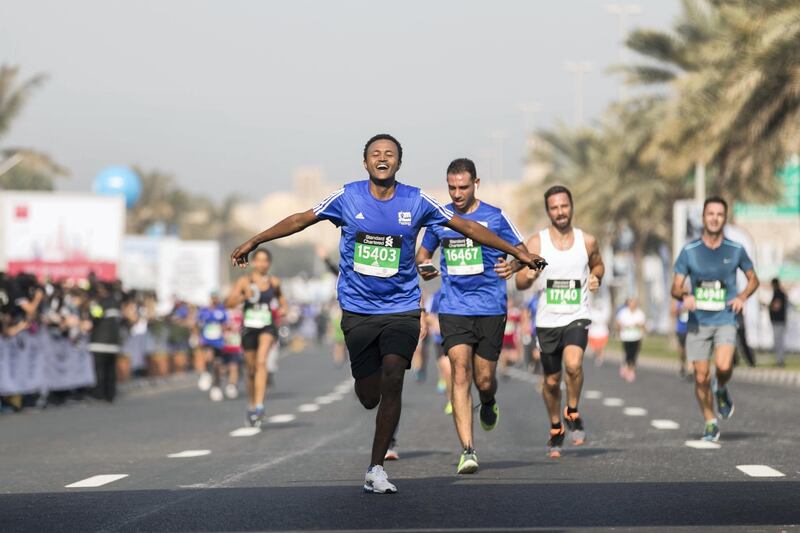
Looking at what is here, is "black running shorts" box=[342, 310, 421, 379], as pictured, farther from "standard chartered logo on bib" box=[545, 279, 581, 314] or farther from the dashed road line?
the dashed road line

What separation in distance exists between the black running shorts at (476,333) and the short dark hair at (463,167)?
1009 millimetres

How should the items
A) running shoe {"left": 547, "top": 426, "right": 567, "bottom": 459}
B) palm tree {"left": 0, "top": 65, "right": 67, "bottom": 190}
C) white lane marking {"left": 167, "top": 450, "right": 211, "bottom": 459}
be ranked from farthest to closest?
palm tree {"left": 0, "top": 65, "right": 67, "bottom": 190} < white lane marking {"left": 167, "top": 450, "right": 211, "bottom": 459} < running shoe {"left": 547, "top": 426, "right": 567, "bottom": 459}

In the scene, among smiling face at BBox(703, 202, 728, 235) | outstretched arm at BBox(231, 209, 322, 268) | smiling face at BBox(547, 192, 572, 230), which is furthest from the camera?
smiling face at BBox(703, 202, 728, 235)

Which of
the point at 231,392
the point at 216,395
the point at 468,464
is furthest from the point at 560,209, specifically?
the point at 231,392

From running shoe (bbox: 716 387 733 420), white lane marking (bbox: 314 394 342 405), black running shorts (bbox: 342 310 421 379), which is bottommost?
white lane marking (bbox: 314 394 342 405)

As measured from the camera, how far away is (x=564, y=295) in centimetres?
1316

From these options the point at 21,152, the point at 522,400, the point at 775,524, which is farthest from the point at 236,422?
the point at 21,152

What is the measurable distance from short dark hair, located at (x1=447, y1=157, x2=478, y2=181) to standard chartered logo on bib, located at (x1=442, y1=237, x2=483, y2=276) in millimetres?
472

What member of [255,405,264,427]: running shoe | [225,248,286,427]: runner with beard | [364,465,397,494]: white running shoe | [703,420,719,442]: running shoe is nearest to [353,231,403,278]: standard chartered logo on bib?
[364,465,397,494]: white running shoe

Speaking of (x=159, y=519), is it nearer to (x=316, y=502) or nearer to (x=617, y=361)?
(x=316, y=502)

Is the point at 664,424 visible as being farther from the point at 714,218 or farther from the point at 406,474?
the point at 406,474

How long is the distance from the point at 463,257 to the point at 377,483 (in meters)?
2.77

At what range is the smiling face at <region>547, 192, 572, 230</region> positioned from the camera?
514 inches

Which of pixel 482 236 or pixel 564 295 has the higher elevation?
pixel 482 236
